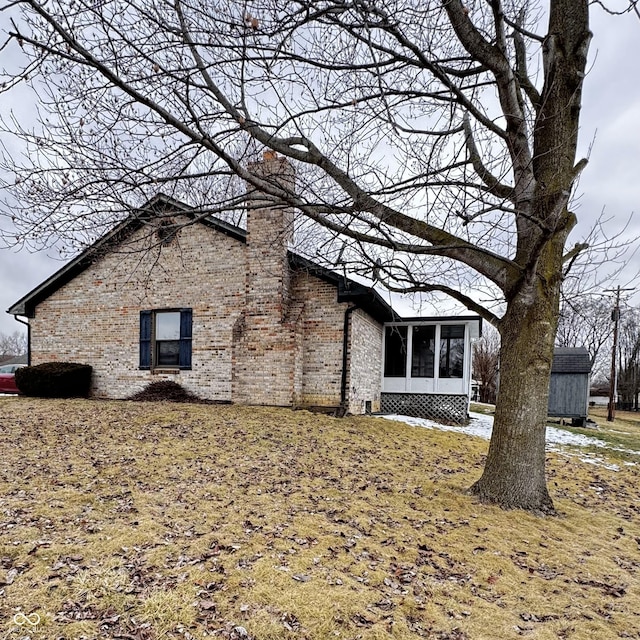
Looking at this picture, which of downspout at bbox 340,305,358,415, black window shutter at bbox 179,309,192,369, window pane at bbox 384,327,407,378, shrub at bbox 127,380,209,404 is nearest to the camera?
downspout at bbox 340,305,358,415

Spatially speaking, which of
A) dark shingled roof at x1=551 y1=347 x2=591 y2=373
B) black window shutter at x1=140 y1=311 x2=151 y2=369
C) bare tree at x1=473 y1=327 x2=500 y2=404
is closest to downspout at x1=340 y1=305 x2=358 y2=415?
black window shutter at x1=140 y1=311 x2=151 y2=369

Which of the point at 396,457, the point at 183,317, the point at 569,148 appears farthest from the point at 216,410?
the point at 569,148

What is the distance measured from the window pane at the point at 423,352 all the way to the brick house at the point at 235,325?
3cm

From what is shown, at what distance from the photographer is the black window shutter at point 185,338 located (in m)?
11.3

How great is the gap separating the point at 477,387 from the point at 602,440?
17176mm

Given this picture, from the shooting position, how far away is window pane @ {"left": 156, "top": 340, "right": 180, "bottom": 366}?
11.6 meters

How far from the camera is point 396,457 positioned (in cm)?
727

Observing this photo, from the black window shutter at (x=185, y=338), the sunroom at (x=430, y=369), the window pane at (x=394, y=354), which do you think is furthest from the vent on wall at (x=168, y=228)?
the window pane at (x=394, y=354)

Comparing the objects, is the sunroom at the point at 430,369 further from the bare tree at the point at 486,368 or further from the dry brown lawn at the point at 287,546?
the bare tree at the point at 486,368

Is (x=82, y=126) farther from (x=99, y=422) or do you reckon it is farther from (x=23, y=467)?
(x=99, y=422)

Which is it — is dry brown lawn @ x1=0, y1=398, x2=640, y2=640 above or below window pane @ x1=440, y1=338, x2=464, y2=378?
below

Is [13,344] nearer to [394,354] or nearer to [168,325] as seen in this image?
[168,325]

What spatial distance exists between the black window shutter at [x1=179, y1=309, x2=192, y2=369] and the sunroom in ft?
18.8

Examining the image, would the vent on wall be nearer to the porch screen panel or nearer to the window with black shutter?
the window with black shutter
